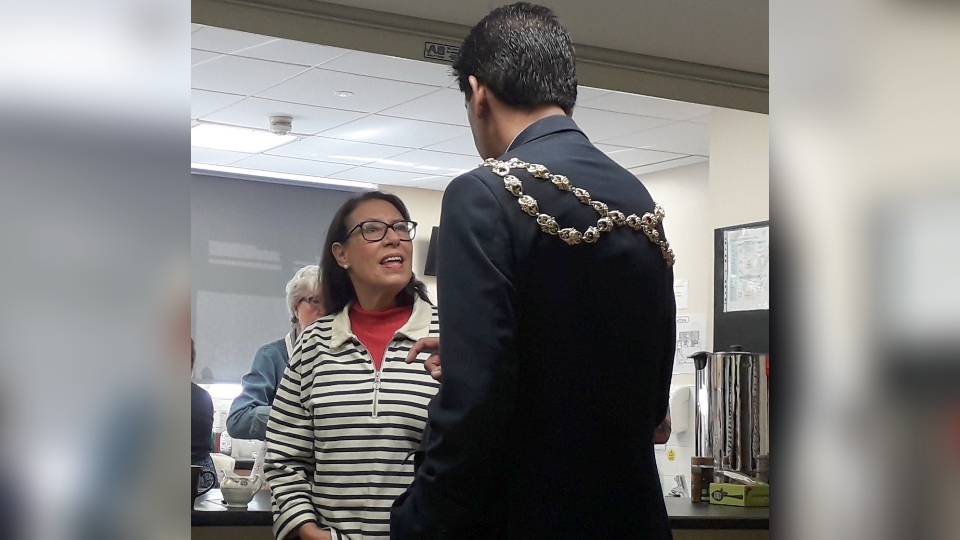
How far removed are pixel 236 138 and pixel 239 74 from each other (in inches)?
55.4

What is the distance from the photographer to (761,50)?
2.55 meters

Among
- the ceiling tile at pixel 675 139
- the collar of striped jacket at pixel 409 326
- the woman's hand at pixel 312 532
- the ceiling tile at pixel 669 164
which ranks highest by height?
the ceiling tile at pixel 675 139

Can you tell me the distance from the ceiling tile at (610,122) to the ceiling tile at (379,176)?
176 centimetres

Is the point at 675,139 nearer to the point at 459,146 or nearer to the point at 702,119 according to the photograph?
the point at 702,119

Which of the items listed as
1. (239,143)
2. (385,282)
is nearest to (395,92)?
(239,143)

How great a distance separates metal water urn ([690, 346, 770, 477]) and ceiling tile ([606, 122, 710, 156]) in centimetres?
301

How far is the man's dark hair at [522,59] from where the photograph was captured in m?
1.12

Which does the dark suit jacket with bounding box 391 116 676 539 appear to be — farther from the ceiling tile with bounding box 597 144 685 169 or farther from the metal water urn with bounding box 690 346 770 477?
the ceiling tile with bounding box 597 144 685 169

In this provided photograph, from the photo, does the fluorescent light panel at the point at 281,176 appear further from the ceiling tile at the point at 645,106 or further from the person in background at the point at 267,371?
the person in background at the point at 267,371

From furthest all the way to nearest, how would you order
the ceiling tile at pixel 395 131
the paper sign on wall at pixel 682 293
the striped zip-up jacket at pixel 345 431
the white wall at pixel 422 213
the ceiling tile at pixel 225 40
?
the white wall at pixel 422 213 < the paper sign on wall at pixel 682 293 < the ceiling tile at pixel 395 131 < the ceiling tile at pixel 225 40 < the striped zip-up jacket at pixel 345 431

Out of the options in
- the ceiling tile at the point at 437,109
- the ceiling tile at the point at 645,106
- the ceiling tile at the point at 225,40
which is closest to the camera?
the ceiling tile at the point at 225,40

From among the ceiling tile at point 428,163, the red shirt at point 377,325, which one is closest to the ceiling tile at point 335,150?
the ceiling tile at point 428,163
